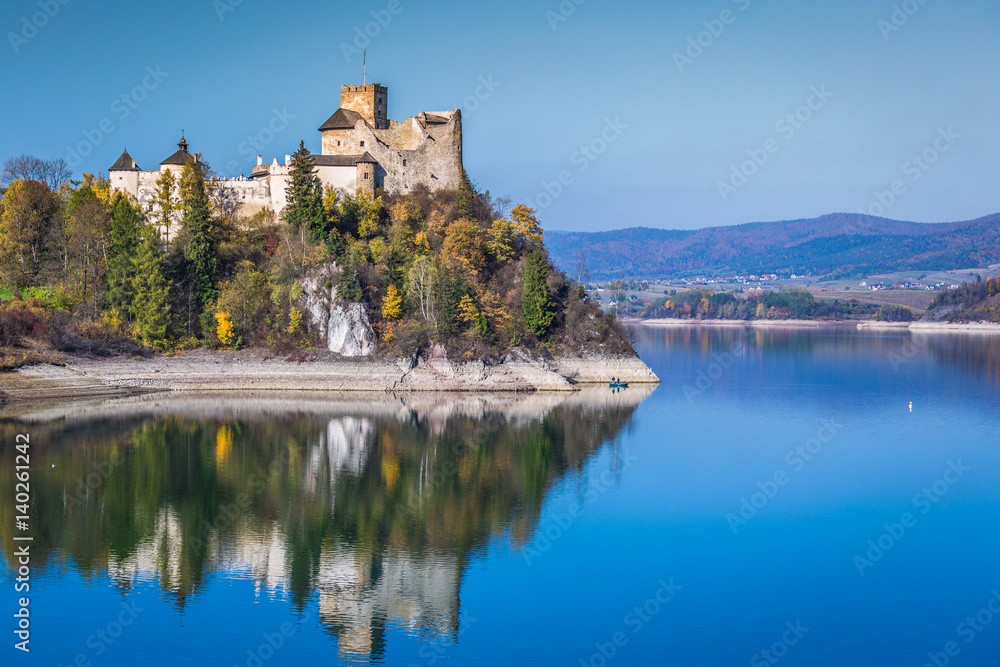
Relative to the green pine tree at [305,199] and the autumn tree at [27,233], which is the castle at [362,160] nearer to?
the green pine tree at [305,199]

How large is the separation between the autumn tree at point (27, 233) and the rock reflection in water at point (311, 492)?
13.3m

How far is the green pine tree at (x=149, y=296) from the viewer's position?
42.4 m

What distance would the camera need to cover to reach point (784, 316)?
143 meters

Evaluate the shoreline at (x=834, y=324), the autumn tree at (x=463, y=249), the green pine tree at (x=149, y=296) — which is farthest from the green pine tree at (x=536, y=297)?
the shoreline at (x=834, y=324)

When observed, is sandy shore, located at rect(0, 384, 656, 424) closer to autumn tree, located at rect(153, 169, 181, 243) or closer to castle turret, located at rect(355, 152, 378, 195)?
autumn tree, located at rect(153, 169, 181, 243)

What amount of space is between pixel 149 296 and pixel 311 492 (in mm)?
23324

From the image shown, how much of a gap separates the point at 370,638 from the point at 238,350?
30.0 m

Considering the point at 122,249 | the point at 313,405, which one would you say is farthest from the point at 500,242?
the point at 122,249

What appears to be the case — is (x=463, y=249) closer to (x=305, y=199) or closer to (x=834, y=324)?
(x=305, y=199)

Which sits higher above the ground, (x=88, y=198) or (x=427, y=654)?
(x=88, y=198)

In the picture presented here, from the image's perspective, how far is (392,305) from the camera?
4294 cm

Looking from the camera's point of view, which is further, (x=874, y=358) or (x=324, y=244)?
(x=874, y=358)

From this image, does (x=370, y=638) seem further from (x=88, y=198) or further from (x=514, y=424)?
(x=88, y=198)

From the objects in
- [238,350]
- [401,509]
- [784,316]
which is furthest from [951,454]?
[784,316]
